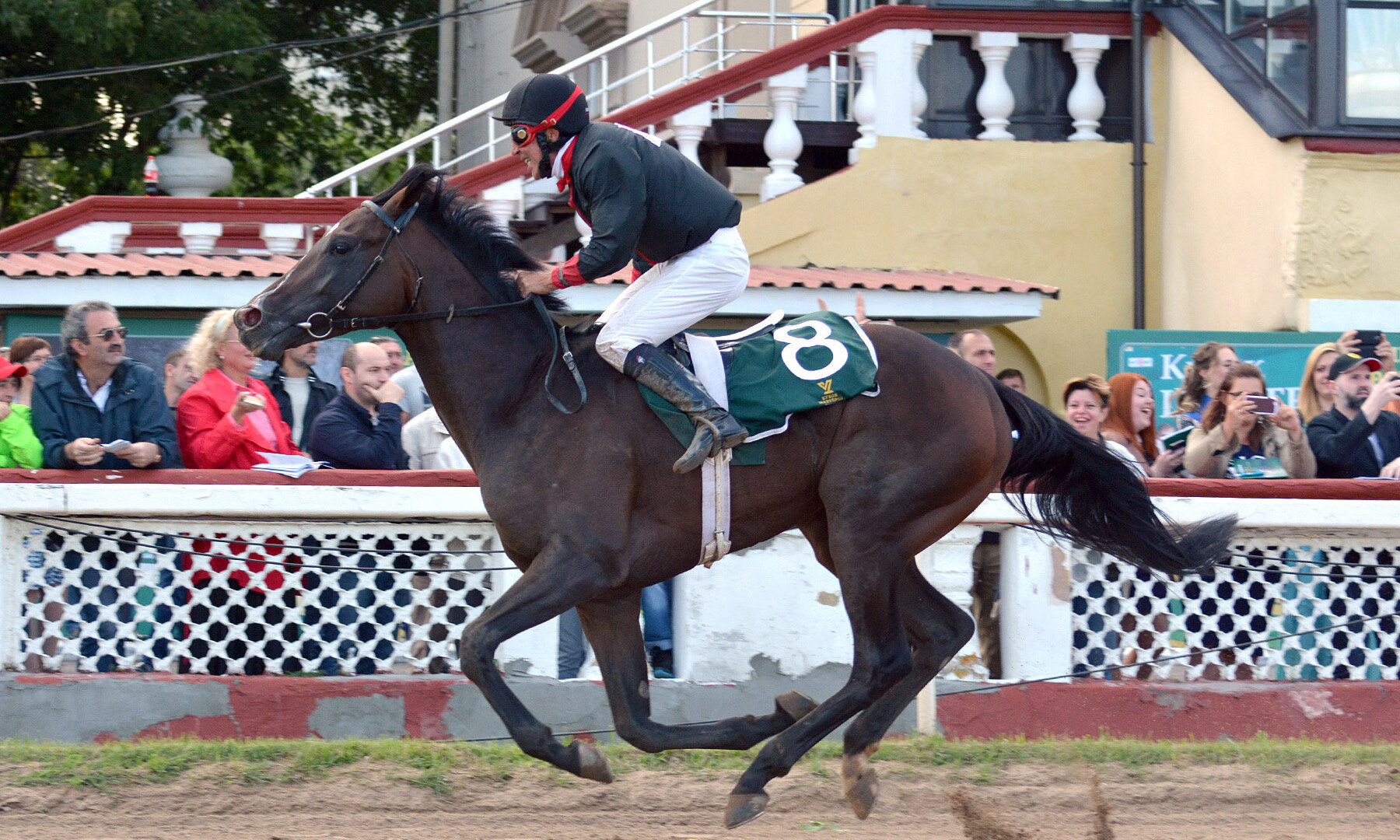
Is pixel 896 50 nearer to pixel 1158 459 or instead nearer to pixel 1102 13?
pixel 1102 13

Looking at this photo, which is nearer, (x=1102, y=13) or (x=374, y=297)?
Answer: (x=374, y=297)

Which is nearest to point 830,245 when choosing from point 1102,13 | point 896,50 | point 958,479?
point 896,50

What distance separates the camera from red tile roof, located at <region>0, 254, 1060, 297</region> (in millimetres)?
9234

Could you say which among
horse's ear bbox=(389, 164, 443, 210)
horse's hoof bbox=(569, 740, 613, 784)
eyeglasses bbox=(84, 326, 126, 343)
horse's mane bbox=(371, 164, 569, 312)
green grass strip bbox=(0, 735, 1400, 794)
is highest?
horse's ear bbox=(389, 164, 443, 210)

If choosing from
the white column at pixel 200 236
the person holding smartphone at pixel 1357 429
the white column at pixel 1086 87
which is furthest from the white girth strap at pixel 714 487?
the white column at pixel 1086 87

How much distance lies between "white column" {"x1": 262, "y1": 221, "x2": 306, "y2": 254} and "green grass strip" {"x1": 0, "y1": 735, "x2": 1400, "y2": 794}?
5.29 metres

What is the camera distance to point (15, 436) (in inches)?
257

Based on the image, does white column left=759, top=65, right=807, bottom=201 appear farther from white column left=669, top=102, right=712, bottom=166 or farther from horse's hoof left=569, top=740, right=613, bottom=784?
horse's hoof left=569, top=740, right=613, bottom=784

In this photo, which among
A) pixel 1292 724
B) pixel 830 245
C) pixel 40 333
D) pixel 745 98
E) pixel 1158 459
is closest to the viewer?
pixel 1292 724

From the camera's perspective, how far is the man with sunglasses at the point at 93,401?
6363mm

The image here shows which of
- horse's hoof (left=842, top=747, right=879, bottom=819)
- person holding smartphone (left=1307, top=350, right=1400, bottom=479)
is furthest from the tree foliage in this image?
horse's hoof (left=842, top=747, right=879, bottom=819)

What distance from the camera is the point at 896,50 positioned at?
11.0 metres

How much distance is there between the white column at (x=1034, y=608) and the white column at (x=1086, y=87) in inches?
212

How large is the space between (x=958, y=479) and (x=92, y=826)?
10.7 ft
